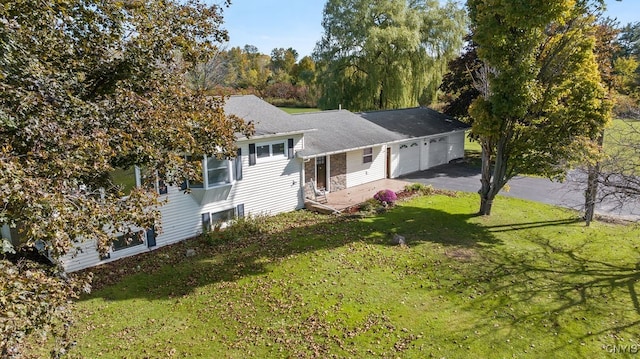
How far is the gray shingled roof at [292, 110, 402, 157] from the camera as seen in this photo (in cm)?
2080

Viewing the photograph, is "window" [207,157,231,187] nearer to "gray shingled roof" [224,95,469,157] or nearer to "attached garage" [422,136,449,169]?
"gray shingled roof" [224,95,469,157]

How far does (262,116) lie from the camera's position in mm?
18781

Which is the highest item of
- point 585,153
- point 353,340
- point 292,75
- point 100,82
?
point 292,75

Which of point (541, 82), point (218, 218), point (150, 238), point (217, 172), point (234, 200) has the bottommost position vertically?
point (150, 238)

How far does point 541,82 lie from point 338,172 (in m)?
10.4

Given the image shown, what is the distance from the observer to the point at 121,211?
7.79 meters

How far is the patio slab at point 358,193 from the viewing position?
19906 mm

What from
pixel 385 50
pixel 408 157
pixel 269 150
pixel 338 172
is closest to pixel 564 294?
pixel 269 150

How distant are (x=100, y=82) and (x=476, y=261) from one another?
11.9 m

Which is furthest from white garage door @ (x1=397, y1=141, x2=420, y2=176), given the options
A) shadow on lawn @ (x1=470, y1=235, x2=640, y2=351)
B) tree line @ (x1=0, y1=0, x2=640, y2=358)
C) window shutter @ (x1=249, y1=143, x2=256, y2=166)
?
shadow on lawn @ (x1=470, y1=235, x2=640, y2=351)

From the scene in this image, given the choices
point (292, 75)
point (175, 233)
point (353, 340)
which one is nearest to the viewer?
point (353, 340)

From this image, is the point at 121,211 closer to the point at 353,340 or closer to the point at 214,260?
the point at 353,340

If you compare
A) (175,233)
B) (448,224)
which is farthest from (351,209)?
(175,233)

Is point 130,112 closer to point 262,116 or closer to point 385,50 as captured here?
point 262,116
